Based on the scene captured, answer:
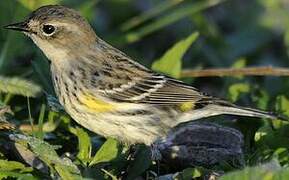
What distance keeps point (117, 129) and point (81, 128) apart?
0.92 feet

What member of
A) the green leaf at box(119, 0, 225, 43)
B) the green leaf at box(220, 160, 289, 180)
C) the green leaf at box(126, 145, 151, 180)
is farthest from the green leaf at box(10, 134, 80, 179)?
the green leaf at box(119, 0, 225, 43)

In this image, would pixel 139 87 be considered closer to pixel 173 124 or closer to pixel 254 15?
pixel 173 124

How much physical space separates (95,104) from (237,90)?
141 centimetres

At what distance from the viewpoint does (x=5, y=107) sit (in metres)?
5.57

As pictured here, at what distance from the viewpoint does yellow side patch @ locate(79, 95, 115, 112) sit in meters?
5.91

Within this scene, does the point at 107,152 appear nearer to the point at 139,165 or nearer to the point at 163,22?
the point at 139,165

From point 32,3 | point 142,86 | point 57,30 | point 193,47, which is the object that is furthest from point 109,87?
point 193,47

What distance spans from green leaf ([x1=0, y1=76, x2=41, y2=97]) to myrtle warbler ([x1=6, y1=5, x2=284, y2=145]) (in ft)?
0.51

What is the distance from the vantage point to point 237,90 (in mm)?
Answer: 6891

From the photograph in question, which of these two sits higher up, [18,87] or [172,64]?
[172,64]

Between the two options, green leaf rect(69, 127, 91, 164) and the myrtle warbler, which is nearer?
green leaf rect(69, 127, 91, 164)

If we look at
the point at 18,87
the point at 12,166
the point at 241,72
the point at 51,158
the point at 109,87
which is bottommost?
the point at 12,166

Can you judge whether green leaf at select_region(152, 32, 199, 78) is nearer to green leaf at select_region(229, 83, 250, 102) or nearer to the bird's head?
green leaf at select_region(229, 83, 250, 102)

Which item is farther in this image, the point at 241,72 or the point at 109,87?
the point at 241,72
